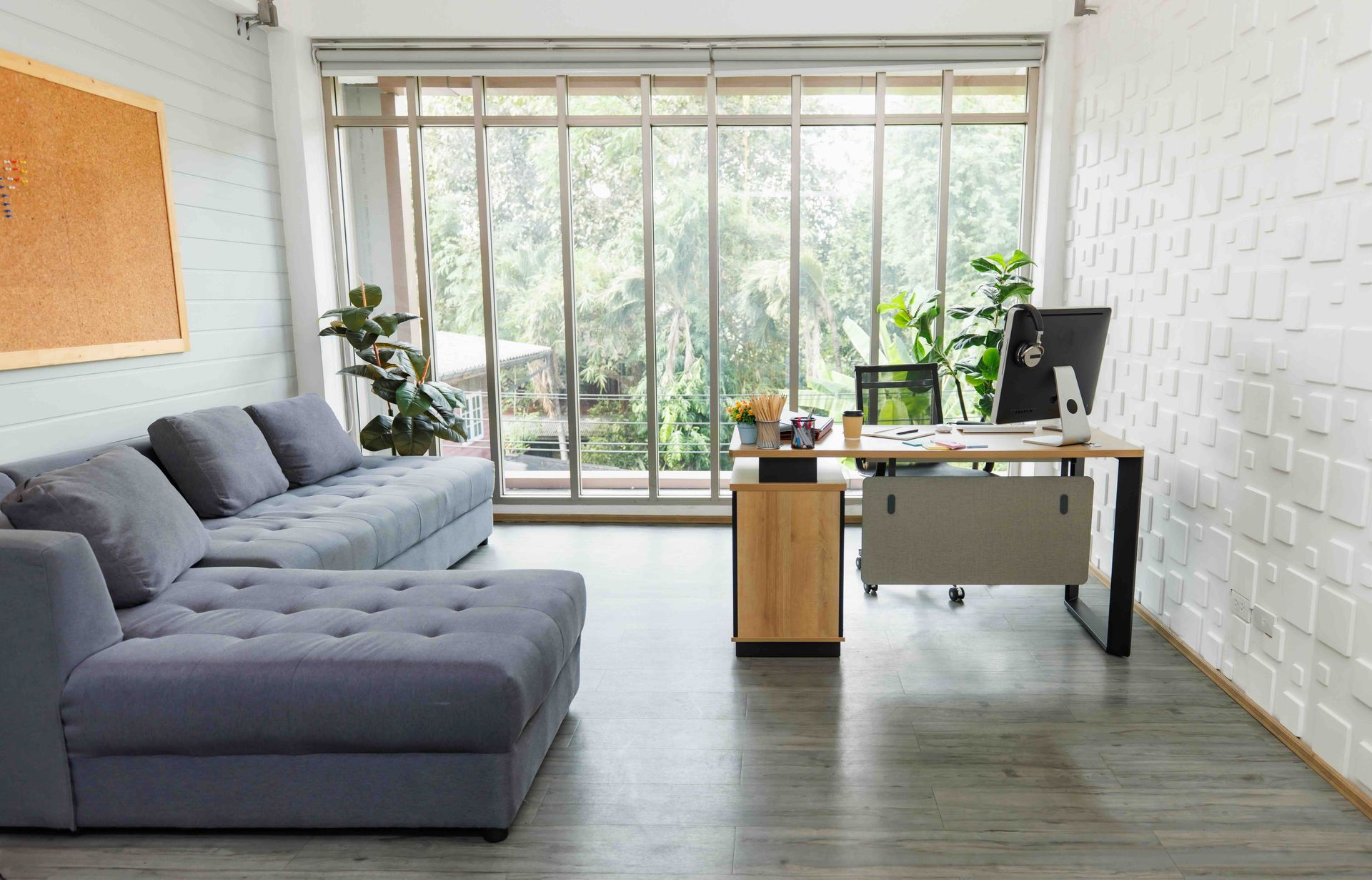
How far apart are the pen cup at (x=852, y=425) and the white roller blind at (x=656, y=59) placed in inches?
101

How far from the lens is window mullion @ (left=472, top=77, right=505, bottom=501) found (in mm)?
5273

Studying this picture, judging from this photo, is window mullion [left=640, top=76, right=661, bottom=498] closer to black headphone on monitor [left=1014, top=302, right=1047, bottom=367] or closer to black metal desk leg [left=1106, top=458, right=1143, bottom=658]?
black headphone on monitor [left=1014, top=302, right=1047, bottom=367]

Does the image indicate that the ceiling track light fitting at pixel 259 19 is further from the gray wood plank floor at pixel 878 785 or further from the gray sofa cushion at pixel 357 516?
the gray wood plank floor at pixel 878 785

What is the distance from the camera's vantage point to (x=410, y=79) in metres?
5.25

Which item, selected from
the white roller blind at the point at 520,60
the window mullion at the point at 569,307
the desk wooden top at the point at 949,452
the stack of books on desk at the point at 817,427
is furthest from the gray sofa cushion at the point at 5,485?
the white roller blind at the point at 520,60

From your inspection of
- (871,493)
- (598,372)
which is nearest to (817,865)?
(871,493)

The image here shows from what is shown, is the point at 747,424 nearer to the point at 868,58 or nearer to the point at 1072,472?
the point at 1072,472

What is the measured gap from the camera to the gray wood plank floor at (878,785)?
216 cm

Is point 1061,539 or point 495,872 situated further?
point 1061,539

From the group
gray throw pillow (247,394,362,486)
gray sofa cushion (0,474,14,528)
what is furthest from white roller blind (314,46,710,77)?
gray sofa cushion (0,474,14,528)

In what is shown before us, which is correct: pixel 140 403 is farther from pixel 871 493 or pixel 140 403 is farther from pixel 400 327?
pixel 871 493

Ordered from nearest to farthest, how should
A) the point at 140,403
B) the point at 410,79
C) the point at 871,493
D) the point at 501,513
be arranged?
the point at 871,493
the point at 140,403
the point at 410,79
the point at 501,513

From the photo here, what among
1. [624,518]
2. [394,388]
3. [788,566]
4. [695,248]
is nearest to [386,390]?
[394,388]

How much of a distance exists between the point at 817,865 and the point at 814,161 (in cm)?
418
